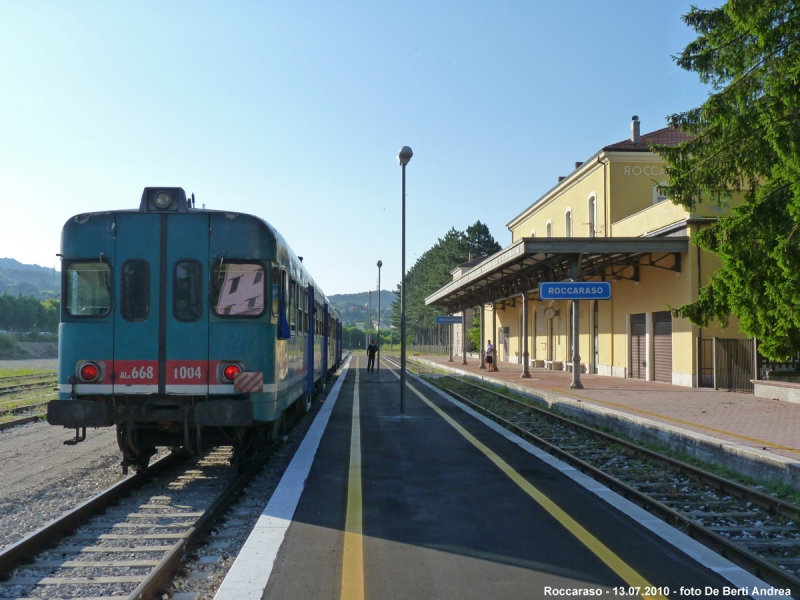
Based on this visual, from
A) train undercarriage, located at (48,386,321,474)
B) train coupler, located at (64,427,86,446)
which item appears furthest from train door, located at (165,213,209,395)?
train coupler, located at (64,427,86,446)

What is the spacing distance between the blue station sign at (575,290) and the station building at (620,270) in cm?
106

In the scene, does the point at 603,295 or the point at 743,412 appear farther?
the point at 603,295

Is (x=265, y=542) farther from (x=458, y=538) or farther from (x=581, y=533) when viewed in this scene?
(x=581, y=533)

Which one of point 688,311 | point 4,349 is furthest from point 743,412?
point 4,349

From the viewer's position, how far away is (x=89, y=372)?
7.96 m

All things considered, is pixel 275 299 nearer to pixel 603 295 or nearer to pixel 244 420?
pixel 244 420

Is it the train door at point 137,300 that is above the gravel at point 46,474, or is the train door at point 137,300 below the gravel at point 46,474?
above

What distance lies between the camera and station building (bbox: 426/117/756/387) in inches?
849

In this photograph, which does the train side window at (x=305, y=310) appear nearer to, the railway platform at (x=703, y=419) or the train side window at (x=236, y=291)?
the train side window at (x=236, y=291)

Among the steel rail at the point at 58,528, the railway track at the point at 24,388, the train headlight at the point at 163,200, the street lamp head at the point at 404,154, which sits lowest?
the railway track at the point at 24,388

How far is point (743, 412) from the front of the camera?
49.6ft

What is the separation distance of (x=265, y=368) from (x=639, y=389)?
15.9m

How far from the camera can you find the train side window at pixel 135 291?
8094mm

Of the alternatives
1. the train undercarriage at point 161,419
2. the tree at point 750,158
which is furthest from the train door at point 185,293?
the tree at point 750,158
